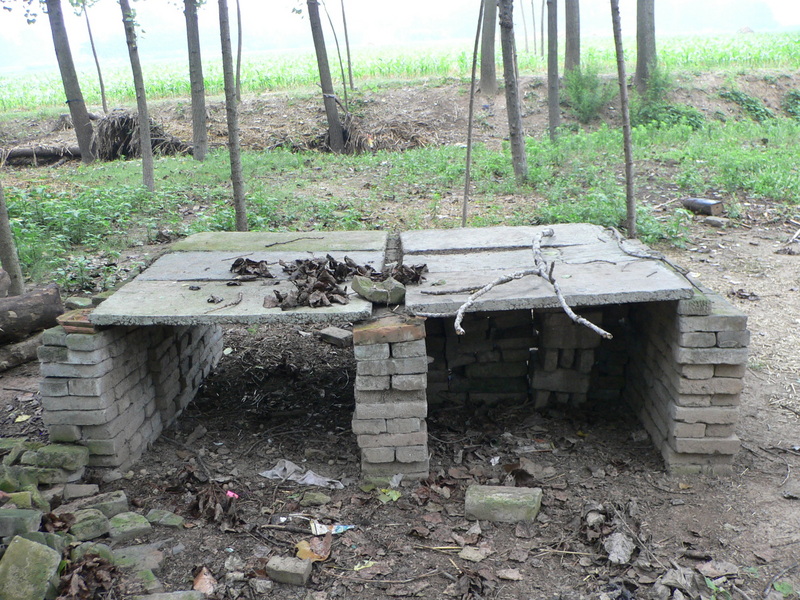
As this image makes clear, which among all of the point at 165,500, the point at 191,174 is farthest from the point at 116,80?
the point at 165,500

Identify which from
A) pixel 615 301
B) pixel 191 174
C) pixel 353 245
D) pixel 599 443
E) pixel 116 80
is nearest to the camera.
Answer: pixel 615 301

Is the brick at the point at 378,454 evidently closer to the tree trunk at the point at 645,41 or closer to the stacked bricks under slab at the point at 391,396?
the stacked bricks under slab at the point at 391,396

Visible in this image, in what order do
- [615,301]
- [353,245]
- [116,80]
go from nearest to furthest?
[615,301] < [353,245] < [116,80]

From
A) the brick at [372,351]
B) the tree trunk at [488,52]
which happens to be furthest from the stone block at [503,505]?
the tree trunk at [488,52]

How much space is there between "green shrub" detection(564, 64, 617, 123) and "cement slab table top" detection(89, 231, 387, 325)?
12.5 m

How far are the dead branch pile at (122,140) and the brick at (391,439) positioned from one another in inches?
510

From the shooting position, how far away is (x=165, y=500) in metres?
4.06

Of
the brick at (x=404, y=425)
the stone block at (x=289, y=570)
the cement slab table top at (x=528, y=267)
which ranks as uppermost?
the cement slab table top at (x=528, y=267)

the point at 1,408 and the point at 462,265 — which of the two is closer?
the point at 462,265

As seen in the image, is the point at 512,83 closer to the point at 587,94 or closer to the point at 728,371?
the point at 728,371

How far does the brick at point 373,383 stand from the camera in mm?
4008

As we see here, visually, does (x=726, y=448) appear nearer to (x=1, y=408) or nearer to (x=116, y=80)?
(x=1, y=408)

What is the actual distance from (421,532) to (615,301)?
1758mm

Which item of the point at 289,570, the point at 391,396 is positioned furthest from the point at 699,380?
the point at 289,570
